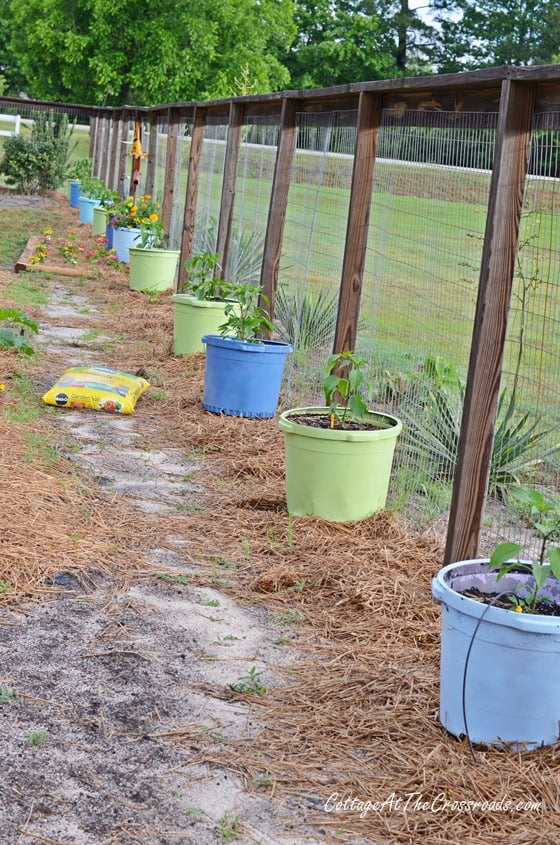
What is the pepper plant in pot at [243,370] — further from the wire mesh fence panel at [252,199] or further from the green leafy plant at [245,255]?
the green leafy plant at [245,255]

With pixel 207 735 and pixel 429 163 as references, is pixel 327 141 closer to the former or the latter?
pixel 429 163

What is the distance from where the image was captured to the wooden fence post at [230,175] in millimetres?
8609

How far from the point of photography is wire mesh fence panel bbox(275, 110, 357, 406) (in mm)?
6168

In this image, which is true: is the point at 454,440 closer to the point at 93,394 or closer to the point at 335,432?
the point at 335,432

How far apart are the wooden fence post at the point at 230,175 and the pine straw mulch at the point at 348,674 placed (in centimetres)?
321

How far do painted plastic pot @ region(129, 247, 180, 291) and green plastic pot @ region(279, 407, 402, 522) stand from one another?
7.09 metres

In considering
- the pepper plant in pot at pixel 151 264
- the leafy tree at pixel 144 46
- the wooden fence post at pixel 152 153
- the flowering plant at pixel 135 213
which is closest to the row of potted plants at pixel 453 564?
the pepper plant in pot at pixel 151 264

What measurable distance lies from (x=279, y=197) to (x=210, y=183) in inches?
151

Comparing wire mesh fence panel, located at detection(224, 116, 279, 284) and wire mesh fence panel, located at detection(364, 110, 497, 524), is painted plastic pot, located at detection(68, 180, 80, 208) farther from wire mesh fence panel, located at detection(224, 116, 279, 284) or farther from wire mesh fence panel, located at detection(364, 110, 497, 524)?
wire mesh fence panel, located at detection(364, 110, 497, 524)

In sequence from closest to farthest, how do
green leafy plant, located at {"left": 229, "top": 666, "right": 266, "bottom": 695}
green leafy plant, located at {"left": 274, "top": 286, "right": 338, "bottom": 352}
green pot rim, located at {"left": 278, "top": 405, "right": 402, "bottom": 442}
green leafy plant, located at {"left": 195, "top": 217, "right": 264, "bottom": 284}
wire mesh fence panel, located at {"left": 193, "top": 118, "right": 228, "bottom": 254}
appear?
green leafy plant, located at {"left": 229, "top": 666, "right": 266, "bottom": 695} → green pot rim, located at {"left": 278, "top": 405, "right": 402, "bottom": 442} → green leafy plant, located at {"left": 274, "top": 286, "right": 338, "bottom": 352} → green leafy plant, located at {"left": 195, "top": 217, "right": 264, "bottom": 284} → wire mesh fence panel, located at {"left": 193, "top": 118, "right": 228, "bottom": 254}

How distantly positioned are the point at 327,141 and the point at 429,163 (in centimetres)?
163

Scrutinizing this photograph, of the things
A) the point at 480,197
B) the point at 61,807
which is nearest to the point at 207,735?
the point at 61,807

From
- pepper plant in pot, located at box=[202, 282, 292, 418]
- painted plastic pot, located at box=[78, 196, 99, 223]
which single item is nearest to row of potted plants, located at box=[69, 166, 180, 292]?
painted plastic pot, located at box=[78, 196, 99, 223]

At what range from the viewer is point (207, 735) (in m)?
2.77
